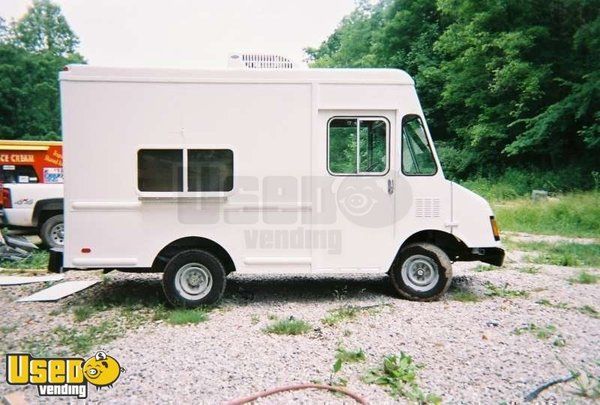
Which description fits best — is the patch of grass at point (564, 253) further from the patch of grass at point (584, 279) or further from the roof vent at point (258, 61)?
the roof vent at point (258, 61)

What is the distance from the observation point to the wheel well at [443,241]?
19.9 ft

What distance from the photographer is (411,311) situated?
555 cm

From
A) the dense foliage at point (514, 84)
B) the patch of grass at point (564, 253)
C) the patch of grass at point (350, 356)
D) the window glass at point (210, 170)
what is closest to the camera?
the patch of grass at point (350, 356)

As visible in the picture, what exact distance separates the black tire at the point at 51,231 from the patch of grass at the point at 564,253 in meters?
10.3

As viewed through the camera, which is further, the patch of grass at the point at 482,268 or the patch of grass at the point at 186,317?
the patch of grass at the point at 482,268

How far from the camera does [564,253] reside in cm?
937

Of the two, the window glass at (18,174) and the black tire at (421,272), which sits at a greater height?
the window glass at (18,174)

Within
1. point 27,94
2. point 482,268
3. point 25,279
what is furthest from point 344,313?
point 27,94

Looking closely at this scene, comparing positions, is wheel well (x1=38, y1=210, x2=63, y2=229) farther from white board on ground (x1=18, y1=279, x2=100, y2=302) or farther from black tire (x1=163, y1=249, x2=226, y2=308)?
black tire (x1=163, y1=249, x2=226, y2=308)

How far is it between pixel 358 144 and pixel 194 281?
2900 mm

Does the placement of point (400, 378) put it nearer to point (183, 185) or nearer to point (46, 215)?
point (183, 185)

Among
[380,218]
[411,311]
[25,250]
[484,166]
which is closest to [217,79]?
[380,218]

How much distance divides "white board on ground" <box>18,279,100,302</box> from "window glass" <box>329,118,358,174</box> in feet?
14.4

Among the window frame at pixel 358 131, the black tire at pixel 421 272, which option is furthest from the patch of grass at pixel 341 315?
the window frame at pixel 358 131
